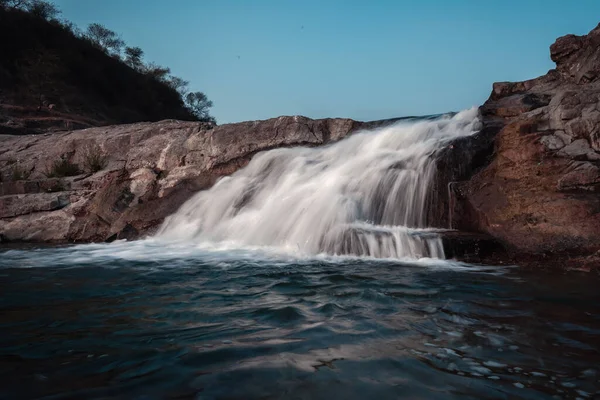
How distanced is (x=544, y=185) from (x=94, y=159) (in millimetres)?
9954

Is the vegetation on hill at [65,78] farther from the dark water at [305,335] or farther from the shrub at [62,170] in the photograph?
the dark water at [305,335]

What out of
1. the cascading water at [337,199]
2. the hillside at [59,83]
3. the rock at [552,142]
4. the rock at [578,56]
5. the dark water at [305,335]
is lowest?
the dark water at [305,335]

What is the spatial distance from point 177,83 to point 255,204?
145 ft

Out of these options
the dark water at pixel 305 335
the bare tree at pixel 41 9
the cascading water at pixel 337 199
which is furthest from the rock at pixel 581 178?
the bare tree at pixel 41 9

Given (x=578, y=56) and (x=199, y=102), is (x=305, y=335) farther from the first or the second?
(x=199, y=102)

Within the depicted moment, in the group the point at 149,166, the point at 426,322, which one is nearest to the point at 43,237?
the point at 149,166

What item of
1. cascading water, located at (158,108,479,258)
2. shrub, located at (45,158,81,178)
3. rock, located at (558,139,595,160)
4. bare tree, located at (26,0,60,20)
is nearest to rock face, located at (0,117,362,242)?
shrub, located at (45,158,81,178)

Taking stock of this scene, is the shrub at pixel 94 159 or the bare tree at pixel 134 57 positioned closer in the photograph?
the shrub at pixel 94 159

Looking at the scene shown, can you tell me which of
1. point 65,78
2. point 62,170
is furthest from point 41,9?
point 62,170

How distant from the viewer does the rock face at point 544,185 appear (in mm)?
5336

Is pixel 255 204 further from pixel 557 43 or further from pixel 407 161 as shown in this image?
pixel 557 43

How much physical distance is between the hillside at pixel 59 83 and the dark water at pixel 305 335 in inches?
724

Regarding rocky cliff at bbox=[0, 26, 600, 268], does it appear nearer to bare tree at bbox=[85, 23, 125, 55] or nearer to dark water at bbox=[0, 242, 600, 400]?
dark water at bbox=[0, 242, 600, 400]

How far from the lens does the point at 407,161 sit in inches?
293
